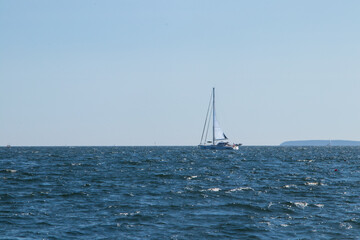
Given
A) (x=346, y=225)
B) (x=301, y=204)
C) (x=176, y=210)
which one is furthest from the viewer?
(x=301, y=204)

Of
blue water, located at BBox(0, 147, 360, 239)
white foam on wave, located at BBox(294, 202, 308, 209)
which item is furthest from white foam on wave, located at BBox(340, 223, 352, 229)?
white foam on wave, located at BBox(294, 202, 308, 209)

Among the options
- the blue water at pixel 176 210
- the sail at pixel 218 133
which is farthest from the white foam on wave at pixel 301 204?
the sail at pixel 218 133

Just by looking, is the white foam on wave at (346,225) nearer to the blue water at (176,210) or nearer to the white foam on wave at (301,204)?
the blue water at (176,210)

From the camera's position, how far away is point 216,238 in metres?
20.8

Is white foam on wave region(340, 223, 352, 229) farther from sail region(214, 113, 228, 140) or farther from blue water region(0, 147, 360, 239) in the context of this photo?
sail region(214, 113, 228, 140)

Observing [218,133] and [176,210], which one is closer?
[176,210]

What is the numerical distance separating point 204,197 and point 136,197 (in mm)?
5014

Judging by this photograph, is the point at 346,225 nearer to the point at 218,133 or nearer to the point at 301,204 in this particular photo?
the point at 301,204

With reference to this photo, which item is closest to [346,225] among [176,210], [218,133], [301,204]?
[301,204]

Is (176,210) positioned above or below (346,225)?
above

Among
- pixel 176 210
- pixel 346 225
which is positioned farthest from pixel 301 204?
pixel 176 210

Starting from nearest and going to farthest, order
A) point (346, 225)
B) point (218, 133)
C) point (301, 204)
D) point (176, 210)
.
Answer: point (346, 225) → point (176, 210) → point (301, 204) → point (218, 133)

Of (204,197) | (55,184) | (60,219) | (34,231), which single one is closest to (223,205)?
(204,197)

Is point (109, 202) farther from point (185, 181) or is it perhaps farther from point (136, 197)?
point (185, 181)
